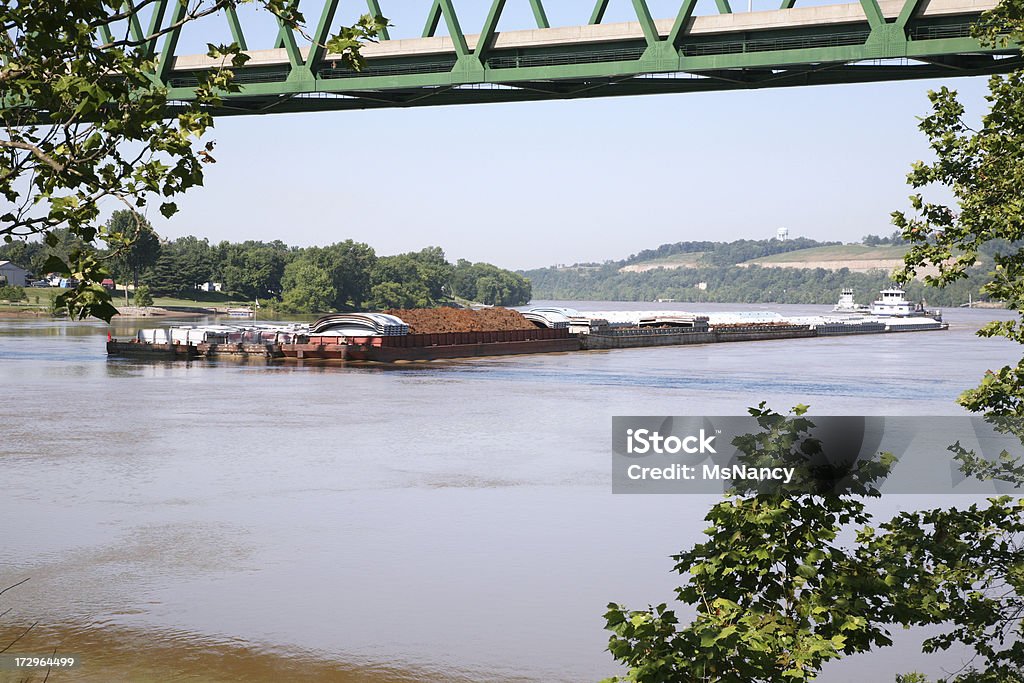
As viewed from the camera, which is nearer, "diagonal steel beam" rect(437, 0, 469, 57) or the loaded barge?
"diagonal steel beam" rect(437, 0, 469, 57)

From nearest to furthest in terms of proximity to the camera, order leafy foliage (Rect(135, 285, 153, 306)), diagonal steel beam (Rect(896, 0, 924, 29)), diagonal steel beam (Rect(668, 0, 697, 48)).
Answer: diagonal steel beam (Rect(896, 0, 924, 29)) < diagonal steel beam (Rect(668, 0, 697, 48)) < leafy foliage (Rect(135, 285, 153, 306))

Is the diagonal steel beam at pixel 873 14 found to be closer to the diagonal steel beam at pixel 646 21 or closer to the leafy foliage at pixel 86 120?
the diagonal steel beam at pixel 646 21

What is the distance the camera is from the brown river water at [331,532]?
11.9 metres

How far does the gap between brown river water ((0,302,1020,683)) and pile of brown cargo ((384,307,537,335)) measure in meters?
24.4

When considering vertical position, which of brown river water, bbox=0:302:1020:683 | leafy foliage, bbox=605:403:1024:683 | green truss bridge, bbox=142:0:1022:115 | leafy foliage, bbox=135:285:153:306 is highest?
green truss bridge, bbox=142:0:1022:115

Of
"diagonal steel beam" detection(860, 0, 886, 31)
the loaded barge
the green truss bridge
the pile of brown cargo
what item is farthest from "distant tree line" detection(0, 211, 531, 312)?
"diagonal steel beam" detection(860, 0, 886, 31)

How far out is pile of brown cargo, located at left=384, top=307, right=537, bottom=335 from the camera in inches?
2621

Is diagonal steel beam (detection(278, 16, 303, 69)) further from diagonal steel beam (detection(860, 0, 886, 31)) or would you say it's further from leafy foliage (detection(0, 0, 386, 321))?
leafy foliage (detection(0, 0, 386, 321))

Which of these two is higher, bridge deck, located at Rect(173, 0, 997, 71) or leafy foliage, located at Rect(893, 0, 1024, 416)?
bridge deck, located at Rect(173, 0, 997, 71)

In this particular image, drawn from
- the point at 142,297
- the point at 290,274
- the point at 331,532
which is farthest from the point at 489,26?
the point at 290,274

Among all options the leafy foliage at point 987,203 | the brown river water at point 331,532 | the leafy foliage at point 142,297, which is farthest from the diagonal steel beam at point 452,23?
the leafy foliage at point 142,297

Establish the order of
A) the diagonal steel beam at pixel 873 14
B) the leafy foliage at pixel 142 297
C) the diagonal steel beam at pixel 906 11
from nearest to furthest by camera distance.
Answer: the diagonal steel beam at pixel 906 11 → the diagonal steel beam at pixel 873 14 → the leafy foliage at pixel 142 297

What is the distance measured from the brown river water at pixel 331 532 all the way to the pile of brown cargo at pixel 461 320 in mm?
24430

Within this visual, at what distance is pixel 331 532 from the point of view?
58.3 ft
